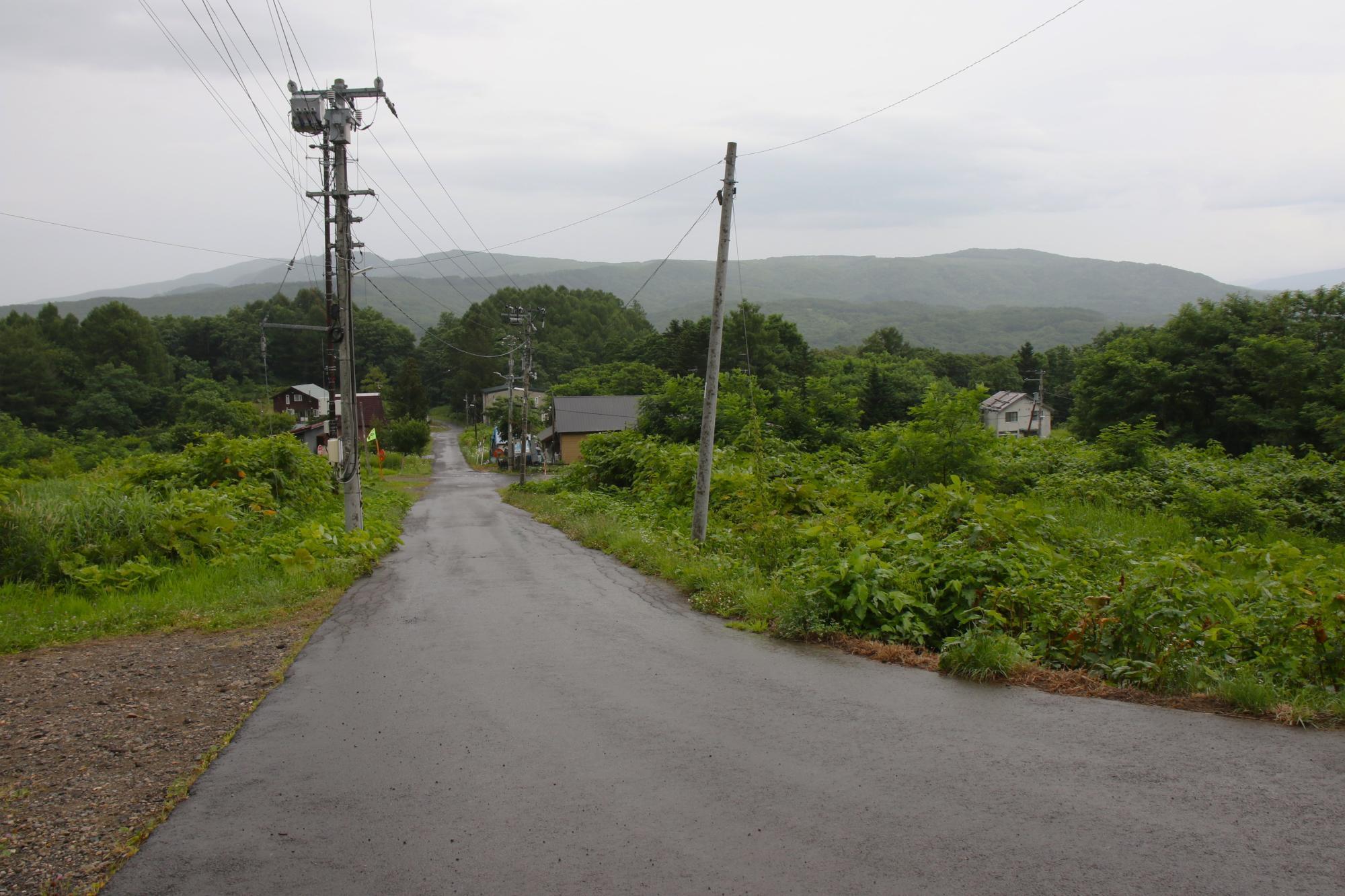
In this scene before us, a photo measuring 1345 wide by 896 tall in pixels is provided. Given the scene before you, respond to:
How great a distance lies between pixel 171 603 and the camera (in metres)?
10.2

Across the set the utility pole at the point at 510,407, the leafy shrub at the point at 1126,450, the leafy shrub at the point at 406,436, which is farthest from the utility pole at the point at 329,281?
the leafy shrub at the point at 406,436

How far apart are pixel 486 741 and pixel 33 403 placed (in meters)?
77.9

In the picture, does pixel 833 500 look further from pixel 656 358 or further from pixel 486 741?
pixel 656 358

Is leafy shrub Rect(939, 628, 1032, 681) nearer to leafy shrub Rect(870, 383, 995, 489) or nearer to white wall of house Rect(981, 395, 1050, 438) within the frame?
Result: leafy shrub Rect(870, 383, 995, 489)

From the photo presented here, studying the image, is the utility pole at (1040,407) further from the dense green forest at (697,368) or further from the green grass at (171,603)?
the green grass at (171,603)

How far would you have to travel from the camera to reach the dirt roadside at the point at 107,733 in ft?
A: 14.0

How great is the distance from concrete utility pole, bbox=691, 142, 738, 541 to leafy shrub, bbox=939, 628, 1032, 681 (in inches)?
253

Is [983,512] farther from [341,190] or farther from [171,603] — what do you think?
[341,190]

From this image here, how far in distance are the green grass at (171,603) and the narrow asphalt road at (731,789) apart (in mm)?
2992

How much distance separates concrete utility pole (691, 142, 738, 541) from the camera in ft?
42.7

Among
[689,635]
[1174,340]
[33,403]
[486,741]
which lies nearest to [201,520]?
[689,635]

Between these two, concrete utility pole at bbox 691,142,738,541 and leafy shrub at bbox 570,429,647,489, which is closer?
concrete utility pole at bbox 691,142,738,541

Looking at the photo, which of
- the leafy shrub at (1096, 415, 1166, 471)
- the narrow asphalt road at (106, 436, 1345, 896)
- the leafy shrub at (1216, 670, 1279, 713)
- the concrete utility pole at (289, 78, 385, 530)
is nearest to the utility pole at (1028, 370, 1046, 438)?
the leafy shrub at (1096, 415, 1166, 471)

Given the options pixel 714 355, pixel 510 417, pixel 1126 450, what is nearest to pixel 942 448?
pixel 714 355
